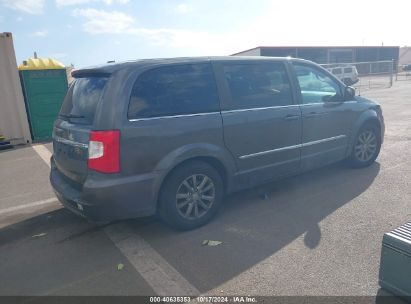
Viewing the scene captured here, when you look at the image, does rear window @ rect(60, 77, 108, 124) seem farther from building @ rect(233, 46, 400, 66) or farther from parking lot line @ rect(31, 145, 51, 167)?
building @ rect(233, 46, 400, 66)

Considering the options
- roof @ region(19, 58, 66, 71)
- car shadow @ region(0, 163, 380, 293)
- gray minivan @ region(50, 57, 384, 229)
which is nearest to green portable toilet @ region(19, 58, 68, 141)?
roof @ region(19, 58, 66, 71)

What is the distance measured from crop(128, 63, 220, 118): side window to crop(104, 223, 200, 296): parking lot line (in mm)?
1364

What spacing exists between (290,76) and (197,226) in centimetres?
235

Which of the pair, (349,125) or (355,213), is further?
(349,125)

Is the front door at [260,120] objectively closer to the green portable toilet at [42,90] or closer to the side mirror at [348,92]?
the side mirror at [348,92]

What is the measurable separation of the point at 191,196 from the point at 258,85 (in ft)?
5.35

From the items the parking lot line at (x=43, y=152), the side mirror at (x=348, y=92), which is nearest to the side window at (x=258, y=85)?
the side mirror at (x=348, y=92)

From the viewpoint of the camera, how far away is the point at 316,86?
5.05 meters

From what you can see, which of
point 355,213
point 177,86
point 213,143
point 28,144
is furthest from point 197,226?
point 28,144

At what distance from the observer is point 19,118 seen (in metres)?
9.75

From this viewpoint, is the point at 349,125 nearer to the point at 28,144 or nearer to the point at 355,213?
the point at 355,213

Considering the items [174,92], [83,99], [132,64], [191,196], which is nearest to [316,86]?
[174,92]

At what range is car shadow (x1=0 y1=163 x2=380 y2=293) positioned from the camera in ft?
10.3

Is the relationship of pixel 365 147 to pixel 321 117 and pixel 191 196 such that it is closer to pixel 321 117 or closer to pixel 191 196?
pixel 321 117
